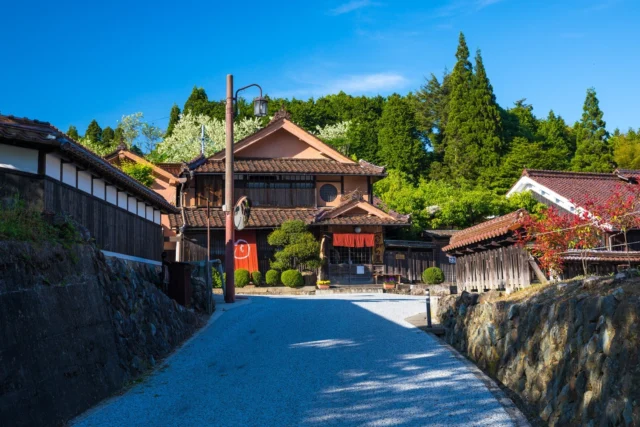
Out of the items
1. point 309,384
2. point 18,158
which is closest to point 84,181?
point 18,158

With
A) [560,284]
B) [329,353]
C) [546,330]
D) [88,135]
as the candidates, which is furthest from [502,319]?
[88,135]

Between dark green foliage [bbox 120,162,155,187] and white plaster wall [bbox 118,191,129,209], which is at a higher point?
dark green foliage [bbox 120,162,155,187]

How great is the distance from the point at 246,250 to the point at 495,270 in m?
19.7

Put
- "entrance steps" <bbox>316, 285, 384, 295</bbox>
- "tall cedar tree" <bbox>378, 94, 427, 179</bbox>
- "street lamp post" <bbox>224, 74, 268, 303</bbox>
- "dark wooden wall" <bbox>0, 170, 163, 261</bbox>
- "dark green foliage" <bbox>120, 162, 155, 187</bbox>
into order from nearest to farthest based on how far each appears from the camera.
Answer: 1. "dark wooden wall" <bbox>0, 170, 163, 261</bbox>
2. "street lamp post" <bbox>224, 74, 268, 303</bbox>
3. "entrance steps" <bbox>316, 285, 384, 295</bbox>
4. "dark green foliage" <bbox>120, 162, 155, 187</bbox>
5. "tall cedar tree" <bbox>378, 94, 427, 179</bbox>

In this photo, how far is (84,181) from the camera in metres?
15.6

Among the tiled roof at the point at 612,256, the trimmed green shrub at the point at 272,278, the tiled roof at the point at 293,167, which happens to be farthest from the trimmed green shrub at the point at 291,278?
the tiled roof at the point at 612,256

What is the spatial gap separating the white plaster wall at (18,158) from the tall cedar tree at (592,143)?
44.9m

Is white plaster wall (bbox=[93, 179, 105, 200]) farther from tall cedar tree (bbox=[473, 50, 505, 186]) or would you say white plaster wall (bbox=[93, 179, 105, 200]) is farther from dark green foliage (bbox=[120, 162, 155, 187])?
tall cedar tree (bbox=[473, 50, 505, 186])

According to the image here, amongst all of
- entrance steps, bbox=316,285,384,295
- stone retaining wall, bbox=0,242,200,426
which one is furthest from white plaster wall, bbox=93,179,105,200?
entrance steps, bbox=316,285,384,295

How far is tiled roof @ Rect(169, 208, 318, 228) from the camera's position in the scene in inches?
1368

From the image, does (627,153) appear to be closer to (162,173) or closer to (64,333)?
(162,173)

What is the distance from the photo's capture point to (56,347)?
323 inches

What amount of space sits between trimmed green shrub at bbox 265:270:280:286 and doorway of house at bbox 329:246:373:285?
3.21 meters

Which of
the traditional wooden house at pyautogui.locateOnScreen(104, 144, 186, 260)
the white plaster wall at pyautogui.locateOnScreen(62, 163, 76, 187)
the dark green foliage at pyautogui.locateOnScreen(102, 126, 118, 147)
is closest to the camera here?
the white plaster wall at pyautogui.locateOnScreen(62, 163, 76, 187)
